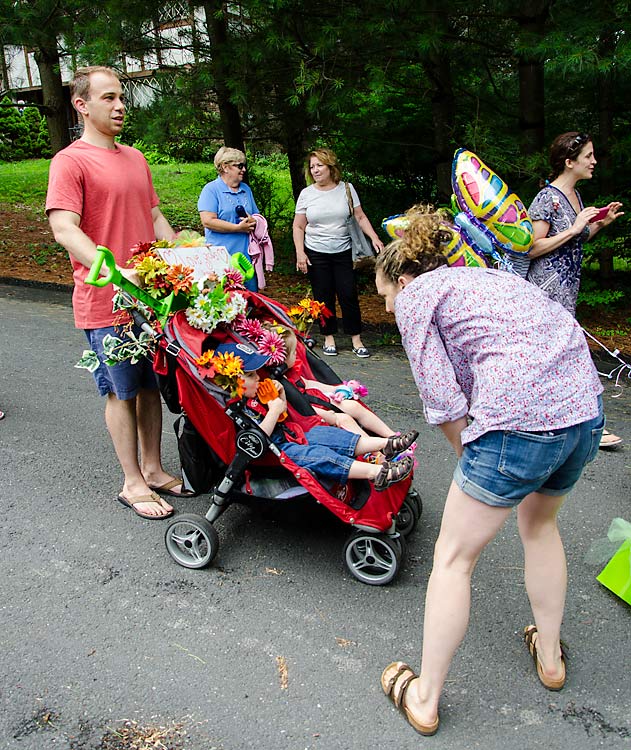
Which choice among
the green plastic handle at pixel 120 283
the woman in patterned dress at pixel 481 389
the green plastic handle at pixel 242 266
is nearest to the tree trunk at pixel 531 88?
the green plastic handle at pixel 242 266

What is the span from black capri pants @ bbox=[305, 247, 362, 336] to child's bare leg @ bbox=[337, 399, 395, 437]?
3097 millimetres

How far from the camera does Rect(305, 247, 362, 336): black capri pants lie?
23.2 feet

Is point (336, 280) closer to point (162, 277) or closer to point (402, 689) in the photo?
point (162, 277)

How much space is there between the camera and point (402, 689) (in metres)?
2.73

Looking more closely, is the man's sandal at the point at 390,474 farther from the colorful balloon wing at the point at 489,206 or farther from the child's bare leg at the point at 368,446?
the colorful balloon wing at the point at 489,206

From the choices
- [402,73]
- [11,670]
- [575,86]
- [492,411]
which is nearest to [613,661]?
[492,411]

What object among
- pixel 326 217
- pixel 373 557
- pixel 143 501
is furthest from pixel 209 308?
pixel 326 217

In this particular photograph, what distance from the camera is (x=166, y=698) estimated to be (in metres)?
2.84

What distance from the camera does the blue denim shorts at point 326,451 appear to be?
3418mm

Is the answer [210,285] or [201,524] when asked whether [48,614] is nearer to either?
[201,524]

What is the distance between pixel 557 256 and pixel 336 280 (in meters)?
2.83

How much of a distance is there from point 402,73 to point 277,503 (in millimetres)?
5478

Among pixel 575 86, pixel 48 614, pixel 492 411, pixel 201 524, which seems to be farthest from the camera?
pixel 575 86

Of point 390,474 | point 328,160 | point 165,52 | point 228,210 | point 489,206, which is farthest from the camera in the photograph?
point 165,52
